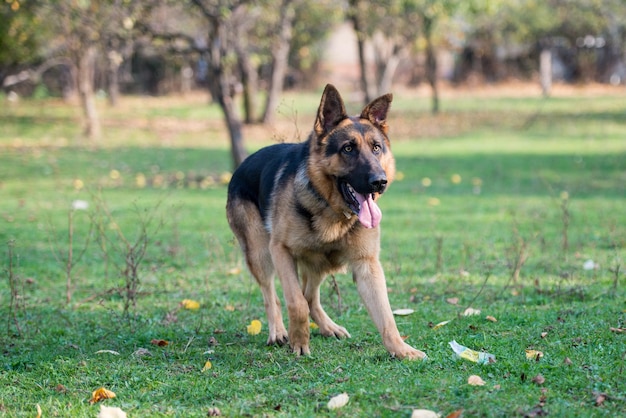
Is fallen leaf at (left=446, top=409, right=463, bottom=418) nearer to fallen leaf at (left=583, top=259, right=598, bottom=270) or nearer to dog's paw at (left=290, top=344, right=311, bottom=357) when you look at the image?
dog's paw at (left=290, top=344, right=311, bottom=357)

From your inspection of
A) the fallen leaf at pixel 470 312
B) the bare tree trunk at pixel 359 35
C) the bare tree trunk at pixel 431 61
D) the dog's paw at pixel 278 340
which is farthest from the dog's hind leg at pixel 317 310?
the bare tree trunk at pixel 431 61

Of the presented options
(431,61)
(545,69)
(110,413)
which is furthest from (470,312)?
(545,69)

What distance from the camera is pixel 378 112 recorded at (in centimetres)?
594

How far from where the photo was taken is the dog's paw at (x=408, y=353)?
17.6ft

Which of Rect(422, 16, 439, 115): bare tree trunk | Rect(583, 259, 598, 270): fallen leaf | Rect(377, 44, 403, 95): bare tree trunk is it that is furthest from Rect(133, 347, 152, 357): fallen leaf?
Rect(377, 44, 403, 95): bare tree trunk

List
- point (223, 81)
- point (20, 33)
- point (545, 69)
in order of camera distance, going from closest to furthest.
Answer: point (223, 81) → point (20, 33) → point (545, 69)

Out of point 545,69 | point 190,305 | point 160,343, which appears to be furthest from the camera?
point 545,69

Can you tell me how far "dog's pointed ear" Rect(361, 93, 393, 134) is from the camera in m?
5.88

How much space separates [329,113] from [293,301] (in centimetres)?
141

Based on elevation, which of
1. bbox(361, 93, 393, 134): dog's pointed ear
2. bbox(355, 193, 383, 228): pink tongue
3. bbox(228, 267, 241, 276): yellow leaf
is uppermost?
bbox(361, 93, 393, 134): dog's pointed ear

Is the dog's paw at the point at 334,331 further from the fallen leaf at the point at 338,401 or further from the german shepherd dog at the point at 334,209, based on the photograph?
the fallen leaf at the point at 338,401

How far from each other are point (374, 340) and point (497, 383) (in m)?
1.53

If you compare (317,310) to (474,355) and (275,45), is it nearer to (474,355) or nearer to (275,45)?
(474,355)

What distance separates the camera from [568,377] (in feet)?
15.9
